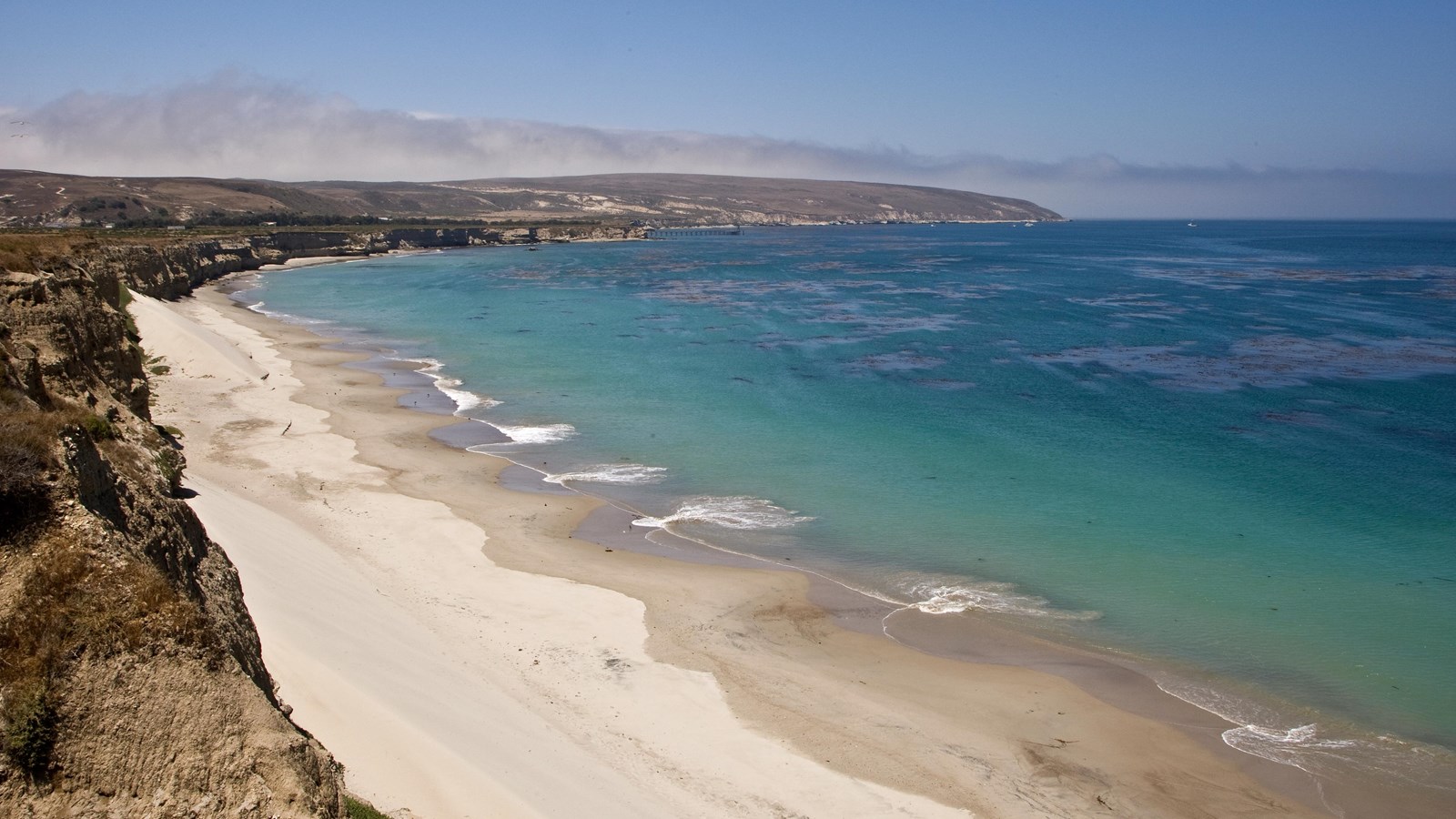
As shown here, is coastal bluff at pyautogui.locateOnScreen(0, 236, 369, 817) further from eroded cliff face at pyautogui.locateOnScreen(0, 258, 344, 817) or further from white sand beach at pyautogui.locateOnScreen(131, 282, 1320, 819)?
white sand beach at pyautogui.locateOnScreen(131, 282, 1320, 819)

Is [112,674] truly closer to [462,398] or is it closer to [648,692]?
[648,692]

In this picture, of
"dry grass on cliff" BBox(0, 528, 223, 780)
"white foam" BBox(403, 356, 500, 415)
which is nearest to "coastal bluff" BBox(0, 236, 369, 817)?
"dry grass on cliff" BBox(0, 528, 223, 780)

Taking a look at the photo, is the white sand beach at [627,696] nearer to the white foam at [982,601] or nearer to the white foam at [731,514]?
the white foam at [982,601]

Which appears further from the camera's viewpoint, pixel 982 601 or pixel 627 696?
pixel 982 601

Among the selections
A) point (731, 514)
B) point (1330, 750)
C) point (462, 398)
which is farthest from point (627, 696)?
point (462, 398)

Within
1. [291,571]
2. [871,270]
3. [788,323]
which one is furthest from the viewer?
[871,270]

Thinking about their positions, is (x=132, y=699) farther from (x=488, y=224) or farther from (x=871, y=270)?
(x=488, y=224)

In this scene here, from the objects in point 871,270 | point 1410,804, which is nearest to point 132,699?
point 1410,804
